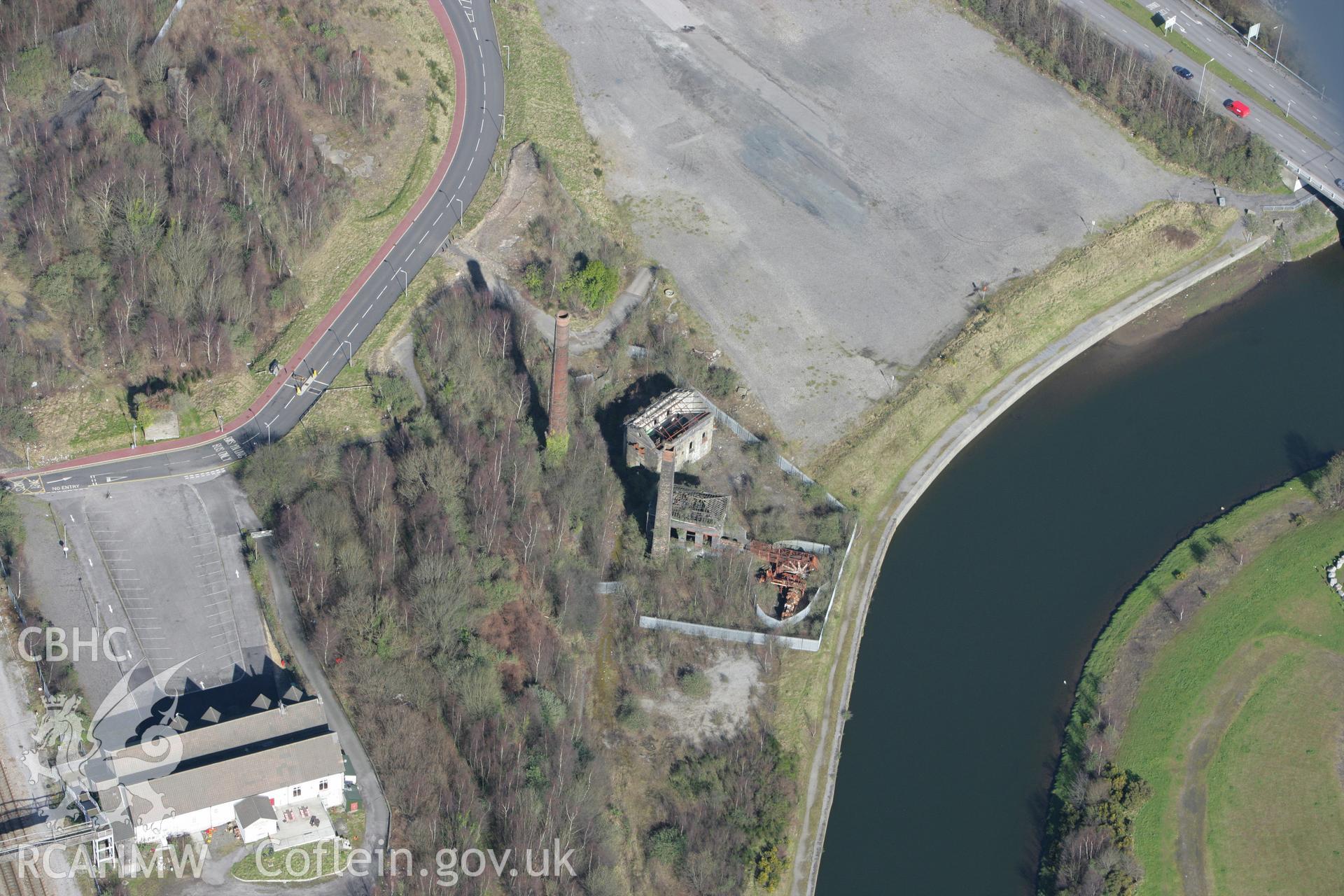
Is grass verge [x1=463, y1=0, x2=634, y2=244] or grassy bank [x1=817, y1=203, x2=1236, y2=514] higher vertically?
grass verge [x1=463, y1=0, x2=634, y2=244]

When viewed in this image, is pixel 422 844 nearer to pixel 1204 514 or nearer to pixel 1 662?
pixel 1 662

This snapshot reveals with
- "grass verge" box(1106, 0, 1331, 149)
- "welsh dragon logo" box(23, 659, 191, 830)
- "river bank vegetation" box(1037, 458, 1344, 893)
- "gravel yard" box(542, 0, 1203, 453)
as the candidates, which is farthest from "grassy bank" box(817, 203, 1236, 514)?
"welsh dragon logo" box(23, 659, 191, 830)

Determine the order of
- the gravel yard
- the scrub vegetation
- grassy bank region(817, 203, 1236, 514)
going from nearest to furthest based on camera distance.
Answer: the scrub vegetation < grassy bank region(817, 203, 1236, 514) < the gravel yard

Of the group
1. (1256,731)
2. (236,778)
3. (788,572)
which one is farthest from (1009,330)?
(236,778)

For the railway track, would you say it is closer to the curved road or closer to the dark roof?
the dark roof

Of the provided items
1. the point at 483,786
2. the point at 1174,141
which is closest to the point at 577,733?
the point at 483,786
